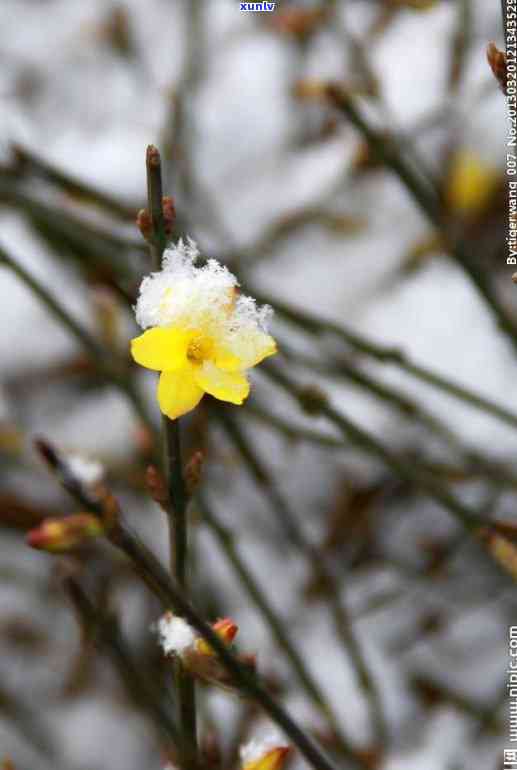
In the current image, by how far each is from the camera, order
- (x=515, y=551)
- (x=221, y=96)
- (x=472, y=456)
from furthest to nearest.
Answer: (x=221, y=96), (x=472, y=456), (x=515, y=551)

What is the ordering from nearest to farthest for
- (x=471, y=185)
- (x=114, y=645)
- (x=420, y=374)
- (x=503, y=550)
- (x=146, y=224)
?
1. (x=146, y=224)
2. (x=503, y=550)
3. (x=114, y=645)
4. (x=420, y=374)
5. (x=471, y=185)

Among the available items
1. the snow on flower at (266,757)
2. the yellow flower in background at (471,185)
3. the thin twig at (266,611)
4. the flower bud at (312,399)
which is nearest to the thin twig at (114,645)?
the snow on flower at (266,757)

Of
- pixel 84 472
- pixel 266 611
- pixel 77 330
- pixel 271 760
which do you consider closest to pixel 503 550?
pixel 271 760

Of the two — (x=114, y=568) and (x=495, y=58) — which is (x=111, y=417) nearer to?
(x=114, y=568)

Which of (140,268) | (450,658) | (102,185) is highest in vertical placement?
(102,185)

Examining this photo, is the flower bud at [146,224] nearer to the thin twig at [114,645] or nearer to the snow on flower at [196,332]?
the snow on flower at [196,332]

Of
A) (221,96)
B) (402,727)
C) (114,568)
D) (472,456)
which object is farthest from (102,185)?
(402,727)

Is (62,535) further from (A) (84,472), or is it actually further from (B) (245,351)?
(B) (245,351)

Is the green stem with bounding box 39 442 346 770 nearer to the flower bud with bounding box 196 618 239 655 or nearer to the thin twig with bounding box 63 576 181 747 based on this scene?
the flower bud with bounding box 196 618 239 655
